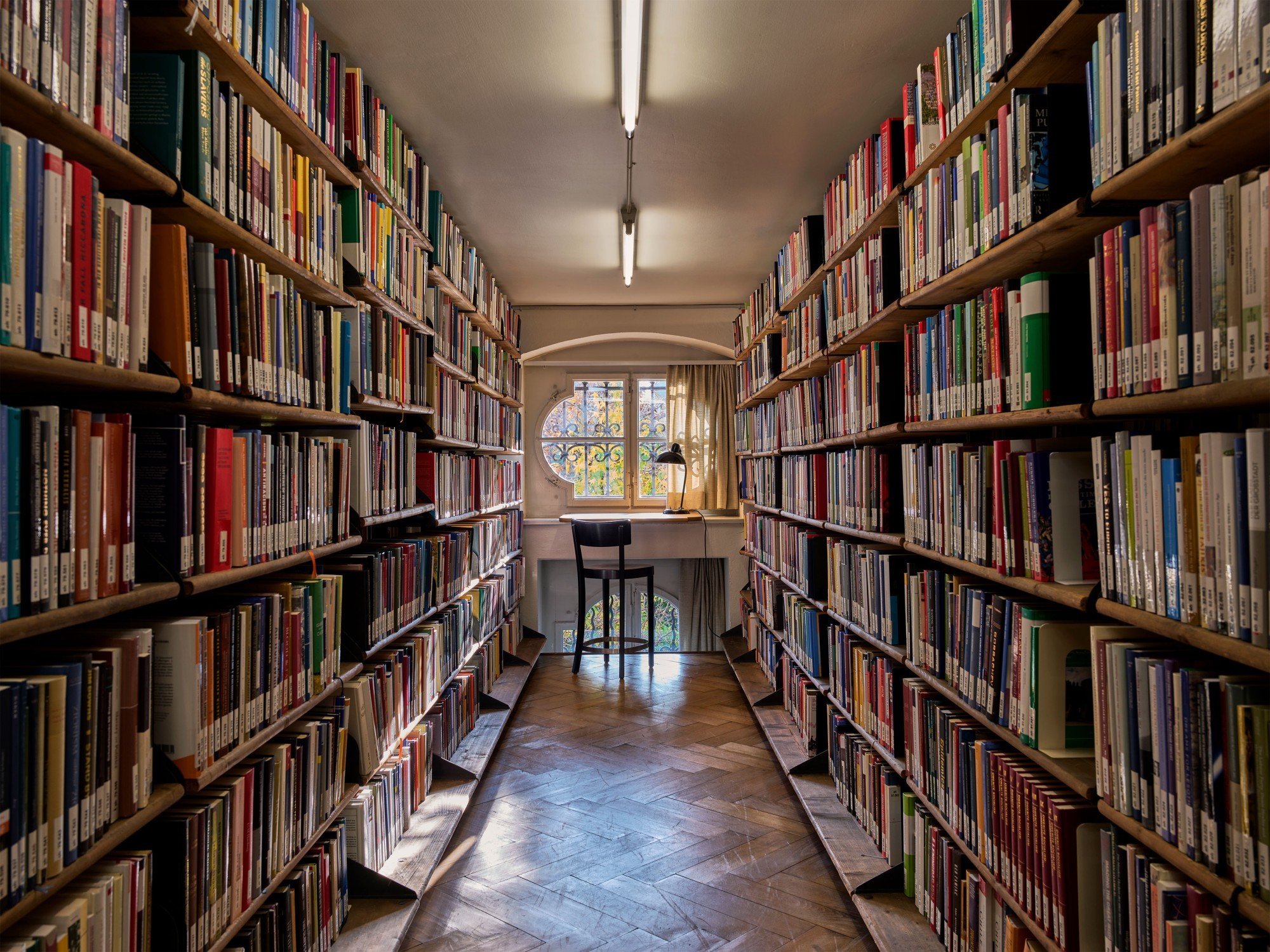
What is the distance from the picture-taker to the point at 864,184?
264cm

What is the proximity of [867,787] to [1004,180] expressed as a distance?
198 centimetres

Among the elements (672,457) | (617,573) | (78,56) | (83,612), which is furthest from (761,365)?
(83,612)

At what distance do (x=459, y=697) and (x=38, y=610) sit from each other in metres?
2.75

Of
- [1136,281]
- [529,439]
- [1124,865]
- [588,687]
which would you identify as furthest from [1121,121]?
[529,439]

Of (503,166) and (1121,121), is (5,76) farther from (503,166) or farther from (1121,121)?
(503,166)

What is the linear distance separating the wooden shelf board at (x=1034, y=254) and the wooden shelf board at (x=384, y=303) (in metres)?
1.59

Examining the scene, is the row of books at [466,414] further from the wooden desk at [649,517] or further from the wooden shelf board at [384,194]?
the wooden desk at [649,517]

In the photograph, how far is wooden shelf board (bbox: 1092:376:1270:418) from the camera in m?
0.93

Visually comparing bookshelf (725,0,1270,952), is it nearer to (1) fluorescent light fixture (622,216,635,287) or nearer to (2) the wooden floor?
(2) the wooden floor

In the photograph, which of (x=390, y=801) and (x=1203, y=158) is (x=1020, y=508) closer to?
(x=1203, y=158)

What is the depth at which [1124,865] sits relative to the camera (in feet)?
4.02

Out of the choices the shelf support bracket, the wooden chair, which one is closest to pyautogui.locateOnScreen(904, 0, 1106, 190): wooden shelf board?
the shelf support bracket

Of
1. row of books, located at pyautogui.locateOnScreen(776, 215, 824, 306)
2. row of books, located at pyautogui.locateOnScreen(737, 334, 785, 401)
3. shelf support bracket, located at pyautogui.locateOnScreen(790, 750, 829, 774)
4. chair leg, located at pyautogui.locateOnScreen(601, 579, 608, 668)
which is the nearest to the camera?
shelf support bracket, located at pyautogui.locateOnScreen(790, 750, 829, 774)

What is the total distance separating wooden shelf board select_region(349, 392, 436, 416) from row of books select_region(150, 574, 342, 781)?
1.76 feet
